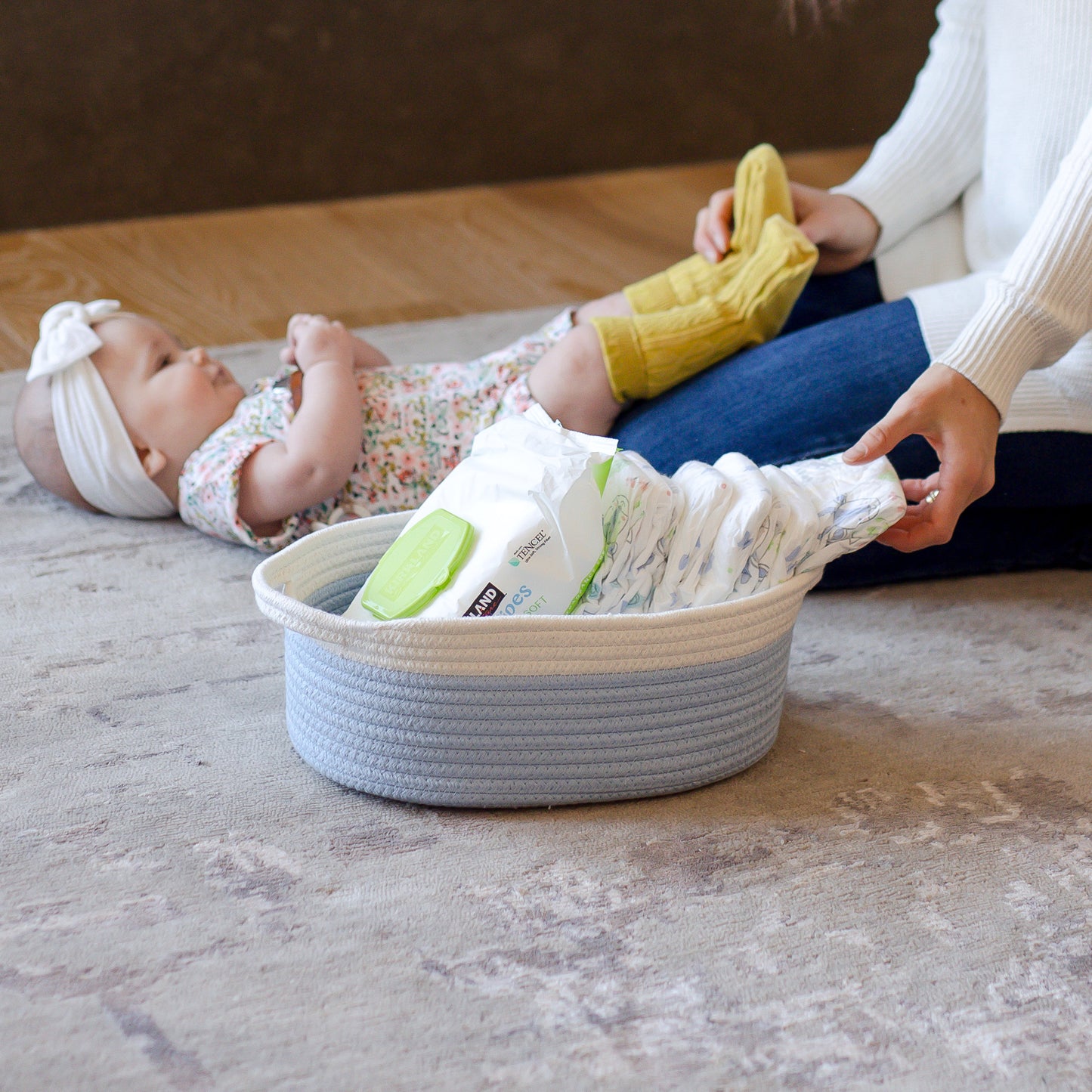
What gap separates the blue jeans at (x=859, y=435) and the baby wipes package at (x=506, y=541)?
1.05 ft

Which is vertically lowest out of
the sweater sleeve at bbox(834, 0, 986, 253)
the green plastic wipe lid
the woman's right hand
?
the green plastic wipe lid

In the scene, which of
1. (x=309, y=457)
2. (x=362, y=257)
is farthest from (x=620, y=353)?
(x=362, y=257)

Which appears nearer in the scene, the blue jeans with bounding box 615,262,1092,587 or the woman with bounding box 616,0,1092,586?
the woman with bounding box 616,0,1092,586

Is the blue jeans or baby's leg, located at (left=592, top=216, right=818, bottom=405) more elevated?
baby's leg, located at (left=592, top=216, right=818, bottom=405)

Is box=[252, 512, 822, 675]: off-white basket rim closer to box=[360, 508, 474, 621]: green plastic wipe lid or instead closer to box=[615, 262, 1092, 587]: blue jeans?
box=[360, 508, 474, 621]: green plastic wipe lid

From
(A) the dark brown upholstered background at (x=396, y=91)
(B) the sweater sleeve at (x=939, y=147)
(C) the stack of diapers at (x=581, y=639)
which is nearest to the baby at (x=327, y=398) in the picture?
(B) the sweater sleeve at (x=939, y=147)

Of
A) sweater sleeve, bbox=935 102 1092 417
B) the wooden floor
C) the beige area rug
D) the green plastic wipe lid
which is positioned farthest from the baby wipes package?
the wooden floor

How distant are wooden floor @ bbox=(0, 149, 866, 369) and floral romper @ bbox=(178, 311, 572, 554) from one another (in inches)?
26.3

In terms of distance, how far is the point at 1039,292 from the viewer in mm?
964

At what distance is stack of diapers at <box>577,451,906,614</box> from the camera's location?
0.92 metres

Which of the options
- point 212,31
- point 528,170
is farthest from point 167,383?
point 528,170

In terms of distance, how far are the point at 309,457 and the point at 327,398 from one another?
0.08 m

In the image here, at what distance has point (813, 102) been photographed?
3.16 meters

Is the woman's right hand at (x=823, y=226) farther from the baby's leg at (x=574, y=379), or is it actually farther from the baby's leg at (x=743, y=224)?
the baby's leg at (x=574, y=379)
